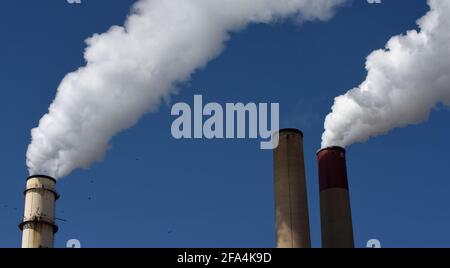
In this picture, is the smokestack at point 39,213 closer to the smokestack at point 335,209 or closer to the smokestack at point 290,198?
the smokestack at point 290,198

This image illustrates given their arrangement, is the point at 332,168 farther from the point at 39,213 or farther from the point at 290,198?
the point at 39,213

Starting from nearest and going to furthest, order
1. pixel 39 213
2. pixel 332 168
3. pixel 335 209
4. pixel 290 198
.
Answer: pixel 290 198 → pixel 335 209 → pixel 332 168 → pixel 39 213

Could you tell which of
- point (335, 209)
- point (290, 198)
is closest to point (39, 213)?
point (290, 198)

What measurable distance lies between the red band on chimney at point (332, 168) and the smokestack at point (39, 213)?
11.8 m

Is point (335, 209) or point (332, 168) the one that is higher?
point (332, 168)

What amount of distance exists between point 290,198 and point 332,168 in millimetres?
2571

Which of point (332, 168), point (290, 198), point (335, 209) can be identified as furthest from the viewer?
point (332, 168)

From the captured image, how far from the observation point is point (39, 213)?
33312mm

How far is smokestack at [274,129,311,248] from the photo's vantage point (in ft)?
101
